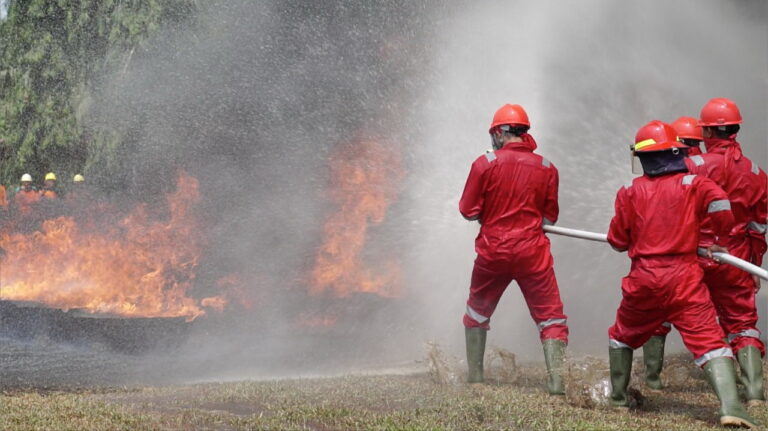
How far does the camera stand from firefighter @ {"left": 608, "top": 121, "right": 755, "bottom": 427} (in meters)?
5.11

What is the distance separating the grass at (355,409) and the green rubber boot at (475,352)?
0.14 metres

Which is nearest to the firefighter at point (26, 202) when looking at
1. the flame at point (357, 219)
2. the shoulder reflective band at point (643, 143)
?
the flame at point (357, 219)

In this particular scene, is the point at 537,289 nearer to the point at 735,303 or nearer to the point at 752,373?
the point at 735,303

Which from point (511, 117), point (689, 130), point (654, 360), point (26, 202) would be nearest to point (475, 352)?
point (654, 360)

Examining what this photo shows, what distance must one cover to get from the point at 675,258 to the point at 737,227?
1.59 meters

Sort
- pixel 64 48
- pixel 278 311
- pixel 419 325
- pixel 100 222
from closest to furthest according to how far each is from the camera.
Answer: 1. pixel 419 325
2. pixel 278 311
3. pixel 100 222
4. pixel 64 48

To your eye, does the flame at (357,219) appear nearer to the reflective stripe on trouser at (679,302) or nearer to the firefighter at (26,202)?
the reflective stripe on trouser at (679,302)

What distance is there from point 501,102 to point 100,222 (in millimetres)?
9812

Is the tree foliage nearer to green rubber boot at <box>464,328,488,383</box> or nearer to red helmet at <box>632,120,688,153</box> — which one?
green rubber boot at <box>464,328,488,383</box>

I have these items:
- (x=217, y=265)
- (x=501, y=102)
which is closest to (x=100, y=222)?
(x=217, y=265)

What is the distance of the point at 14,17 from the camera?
25844 millimetres

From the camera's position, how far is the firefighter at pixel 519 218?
6582 mm

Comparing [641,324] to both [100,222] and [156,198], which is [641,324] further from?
[156,198]

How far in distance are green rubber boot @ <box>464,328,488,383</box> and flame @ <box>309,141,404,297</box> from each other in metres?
5.08
